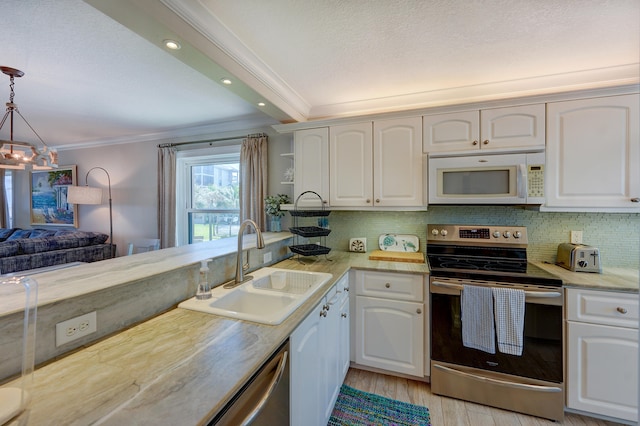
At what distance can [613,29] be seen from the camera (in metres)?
1.50

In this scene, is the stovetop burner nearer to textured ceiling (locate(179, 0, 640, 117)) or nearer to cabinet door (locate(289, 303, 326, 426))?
cabinet door (locate(289, 303, 326, 426))

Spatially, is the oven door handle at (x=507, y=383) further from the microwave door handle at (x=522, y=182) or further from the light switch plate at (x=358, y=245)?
the microwave door handle at (x=522, y=182)

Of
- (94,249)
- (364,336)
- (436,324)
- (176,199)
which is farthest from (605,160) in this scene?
(94,249)

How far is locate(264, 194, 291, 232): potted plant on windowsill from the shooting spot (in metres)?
2.74

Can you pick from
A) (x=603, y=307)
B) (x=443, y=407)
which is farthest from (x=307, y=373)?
(x=603, y=307)

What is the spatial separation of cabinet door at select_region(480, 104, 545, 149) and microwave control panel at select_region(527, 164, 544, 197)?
163mm

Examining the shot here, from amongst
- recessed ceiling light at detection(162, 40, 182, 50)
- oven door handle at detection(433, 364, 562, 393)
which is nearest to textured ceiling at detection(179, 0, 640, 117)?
recessed ceiling light at detection(162, 40, 182, 50)

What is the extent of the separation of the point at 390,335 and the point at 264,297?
1.12m

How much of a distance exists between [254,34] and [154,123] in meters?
2.47

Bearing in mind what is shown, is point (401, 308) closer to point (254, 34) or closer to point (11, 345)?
point (11, 345)

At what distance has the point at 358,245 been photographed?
2619mm

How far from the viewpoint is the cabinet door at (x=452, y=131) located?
6.75ft

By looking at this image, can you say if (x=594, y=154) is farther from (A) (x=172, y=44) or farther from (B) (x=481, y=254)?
(A) (x=172, y=44)

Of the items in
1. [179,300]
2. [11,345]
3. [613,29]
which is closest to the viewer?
[11,345]
